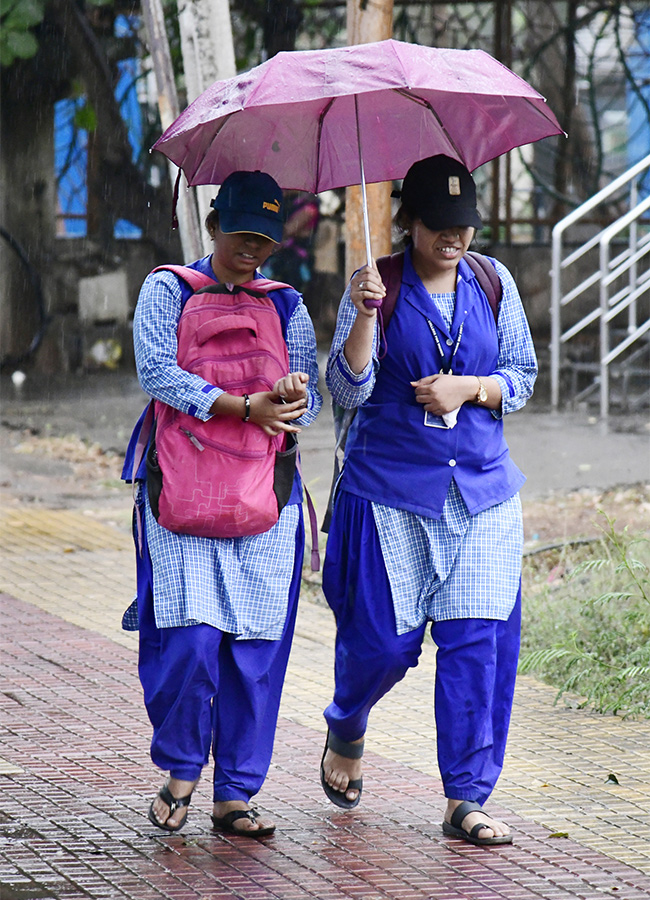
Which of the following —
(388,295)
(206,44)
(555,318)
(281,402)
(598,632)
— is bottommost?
(598,632)

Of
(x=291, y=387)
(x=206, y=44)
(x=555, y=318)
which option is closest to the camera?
(x=291, y=387)

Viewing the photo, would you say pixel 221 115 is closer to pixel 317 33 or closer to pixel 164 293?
pixel 164 293

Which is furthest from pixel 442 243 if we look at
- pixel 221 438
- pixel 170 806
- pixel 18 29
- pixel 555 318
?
pixel 18 29

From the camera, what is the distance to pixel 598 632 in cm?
→ 598

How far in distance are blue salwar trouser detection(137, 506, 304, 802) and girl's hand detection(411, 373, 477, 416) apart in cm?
60

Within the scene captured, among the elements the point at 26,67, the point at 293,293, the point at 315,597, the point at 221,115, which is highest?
the point at 26,67

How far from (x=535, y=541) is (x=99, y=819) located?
4.16m

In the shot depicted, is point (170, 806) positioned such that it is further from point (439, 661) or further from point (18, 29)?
point (18, 29)

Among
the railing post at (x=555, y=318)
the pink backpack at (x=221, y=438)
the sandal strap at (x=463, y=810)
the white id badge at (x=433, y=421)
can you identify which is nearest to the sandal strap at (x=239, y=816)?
the sandal strap at (x=463, y=810)

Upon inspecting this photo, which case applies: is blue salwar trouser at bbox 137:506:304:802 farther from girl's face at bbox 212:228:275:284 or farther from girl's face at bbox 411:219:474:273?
girl's face at bbox 411:219:474:273

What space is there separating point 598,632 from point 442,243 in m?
2.53

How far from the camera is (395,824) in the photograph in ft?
13.7

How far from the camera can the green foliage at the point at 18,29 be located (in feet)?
42.8

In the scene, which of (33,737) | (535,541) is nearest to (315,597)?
(535,541)
